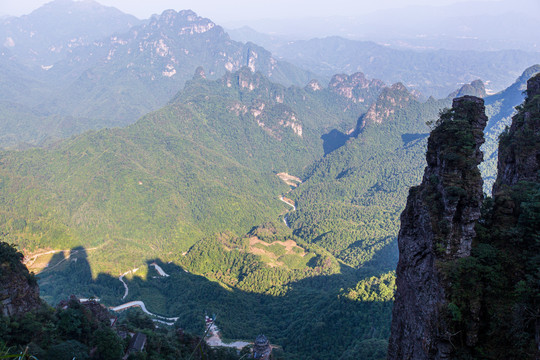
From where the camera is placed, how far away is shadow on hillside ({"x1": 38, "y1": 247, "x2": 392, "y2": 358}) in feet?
192

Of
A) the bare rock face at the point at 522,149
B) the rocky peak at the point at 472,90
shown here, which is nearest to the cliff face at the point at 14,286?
the bare rock face at the point at 522,149

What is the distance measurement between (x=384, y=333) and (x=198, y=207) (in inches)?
3873

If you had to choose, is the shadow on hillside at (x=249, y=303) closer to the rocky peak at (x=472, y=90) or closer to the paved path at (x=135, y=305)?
the paved path at (x=135, y=305)

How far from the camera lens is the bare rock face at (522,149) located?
26.7 meters

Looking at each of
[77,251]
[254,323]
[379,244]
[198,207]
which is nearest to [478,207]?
[254,323]

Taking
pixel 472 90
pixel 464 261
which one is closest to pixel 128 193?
pixel 464 261

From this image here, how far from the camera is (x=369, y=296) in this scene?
202ft

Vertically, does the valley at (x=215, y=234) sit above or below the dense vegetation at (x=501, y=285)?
below

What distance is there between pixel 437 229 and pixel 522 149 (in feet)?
43.6

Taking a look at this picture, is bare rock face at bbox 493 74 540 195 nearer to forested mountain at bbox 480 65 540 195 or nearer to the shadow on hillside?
the shadow on hillside

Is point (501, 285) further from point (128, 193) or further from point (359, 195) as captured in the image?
point (359, 195)

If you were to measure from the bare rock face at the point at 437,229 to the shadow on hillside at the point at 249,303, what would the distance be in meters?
35.1

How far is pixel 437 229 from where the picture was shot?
20.1 m

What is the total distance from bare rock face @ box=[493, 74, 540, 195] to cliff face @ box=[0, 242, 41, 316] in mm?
38411
